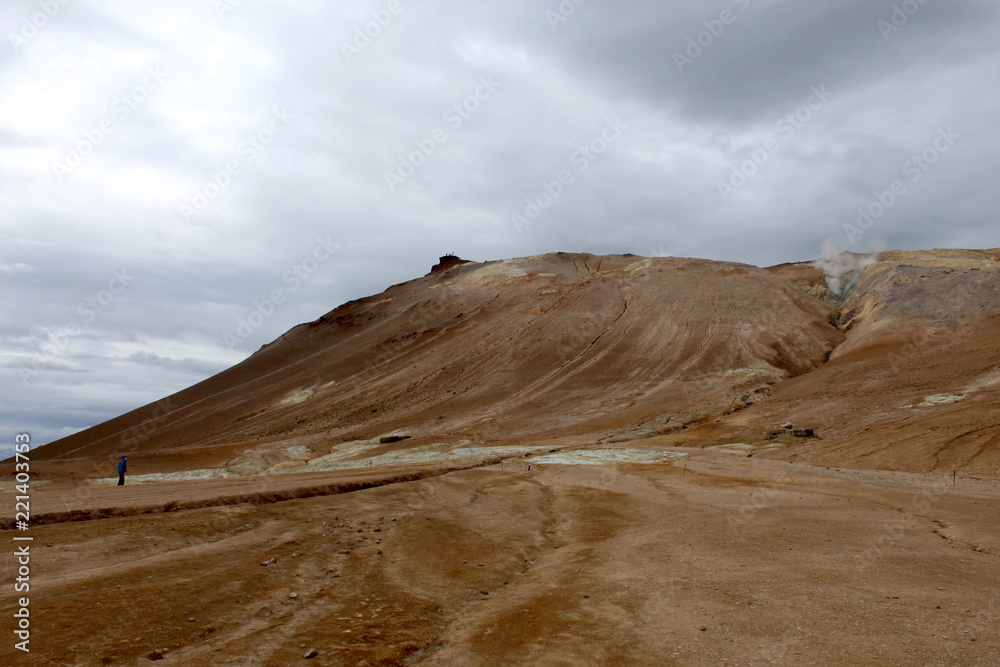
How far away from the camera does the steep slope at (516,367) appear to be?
3897cm

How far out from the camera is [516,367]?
47.0m

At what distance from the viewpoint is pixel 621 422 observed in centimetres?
3603

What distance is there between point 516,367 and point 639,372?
28.5 feet

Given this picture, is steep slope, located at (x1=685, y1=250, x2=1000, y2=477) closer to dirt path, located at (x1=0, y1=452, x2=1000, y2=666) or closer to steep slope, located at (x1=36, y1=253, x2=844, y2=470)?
steep slope, located at (x1=36, y1=253, x2=844, y2=470)

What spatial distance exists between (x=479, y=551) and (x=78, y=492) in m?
10.6

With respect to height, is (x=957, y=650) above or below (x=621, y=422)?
below

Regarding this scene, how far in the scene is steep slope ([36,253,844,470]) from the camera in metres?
39.0

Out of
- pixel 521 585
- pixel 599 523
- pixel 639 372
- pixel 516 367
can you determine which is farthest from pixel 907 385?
pixel 521 585

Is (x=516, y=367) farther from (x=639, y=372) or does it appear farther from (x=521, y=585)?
(x=521, y=585)

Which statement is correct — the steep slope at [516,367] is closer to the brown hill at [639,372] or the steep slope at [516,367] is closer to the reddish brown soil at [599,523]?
the brown hill at [639,372]

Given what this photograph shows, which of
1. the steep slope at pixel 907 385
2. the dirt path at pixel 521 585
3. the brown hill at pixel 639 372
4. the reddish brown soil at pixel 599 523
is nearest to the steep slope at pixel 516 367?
the brown hill at pixel 639 372

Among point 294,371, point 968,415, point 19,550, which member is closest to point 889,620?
point 19,550

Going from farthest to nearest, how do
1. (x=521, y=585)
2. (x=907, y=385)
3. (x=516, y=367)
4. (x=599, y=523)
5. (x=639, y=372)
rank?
(x=516, y=367) → (x=639, y=372) → (x=907, y=385) → (x=599, y=523) → (x=521, y=585)

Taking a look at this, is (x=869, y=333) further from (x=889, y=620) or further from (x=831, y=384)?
(x=889, y=620)
